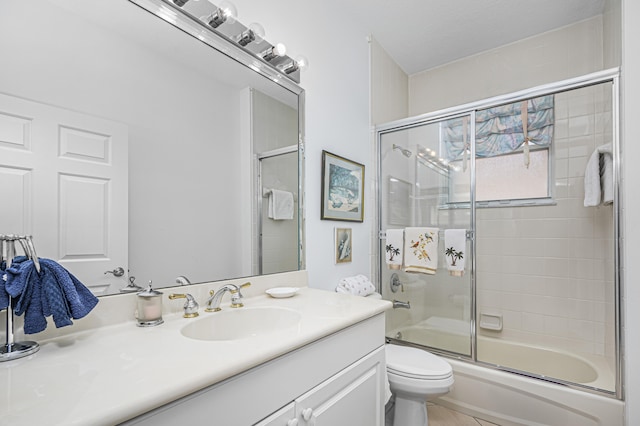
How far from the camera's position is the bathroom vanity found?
1.82 feet

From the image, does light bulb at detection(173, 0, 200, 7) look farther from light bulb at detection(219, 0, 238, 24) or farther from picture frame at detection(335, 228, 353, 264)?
picture frame at detection(335, 228, 353, 264)

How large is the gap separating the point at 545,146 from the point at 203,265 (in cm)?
257

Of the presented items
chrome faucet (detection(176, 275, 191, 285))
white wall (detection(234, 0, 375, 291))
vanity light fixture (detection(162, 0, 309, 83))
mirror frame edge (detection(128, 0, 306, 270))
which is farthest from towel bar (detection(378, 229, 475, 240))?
chrome faucet (detection(176, 275, 191, 285))

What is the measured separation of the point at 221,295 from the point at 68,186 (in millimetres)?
609

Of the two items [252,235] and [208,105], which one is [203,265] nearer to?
[252,235]

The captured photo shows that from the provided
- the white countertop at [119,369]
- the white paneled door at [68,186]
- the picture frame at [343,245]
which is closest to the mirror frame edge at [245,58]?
the picture frame at [343,245]

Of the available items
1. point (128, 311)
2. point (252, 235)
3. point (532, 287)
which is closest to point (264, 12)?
point (252, 235)

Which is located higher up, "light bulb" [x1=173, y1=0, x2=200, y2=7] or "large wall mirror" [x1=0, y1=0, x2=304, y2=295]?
"light bulb" [x1=173, y1=0, x2=200, y2=7]

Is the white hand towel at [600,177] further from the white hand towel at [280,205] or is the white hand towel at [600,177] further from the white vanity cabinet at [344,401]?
the white hand towel at [280,205]

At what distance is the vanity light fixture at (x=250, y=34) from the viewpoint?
4.46 ft

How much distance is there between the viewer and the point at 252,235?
143 cm

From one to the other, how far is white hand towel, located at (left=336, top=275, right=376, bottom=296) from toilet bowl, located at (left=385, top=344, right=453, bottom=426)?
41 centimetres

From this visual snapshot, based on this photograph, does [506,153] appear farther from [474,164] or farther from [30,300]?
[30,300]

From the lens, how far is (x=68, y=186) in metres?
0.89
